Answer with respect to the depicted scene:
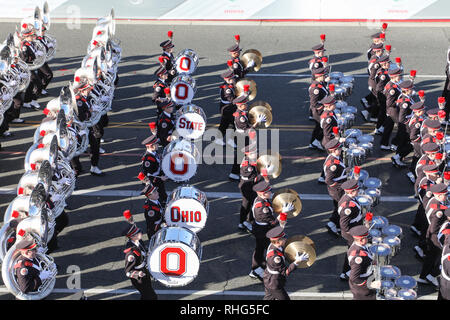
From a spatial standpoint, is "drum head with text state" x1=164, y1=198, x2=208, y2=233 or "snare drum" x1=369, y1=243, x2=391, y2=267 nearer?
"snare drum" x1=369, y1=243, x2=391, y2=267

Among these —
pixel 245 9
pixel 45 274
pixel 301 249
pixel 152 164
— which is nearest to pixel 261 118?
pixel 152 164

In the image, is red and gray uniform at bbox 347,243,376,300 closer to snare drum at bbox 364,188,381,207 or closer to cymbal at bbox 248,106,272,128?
snare drum at bbox 364,188,381,207

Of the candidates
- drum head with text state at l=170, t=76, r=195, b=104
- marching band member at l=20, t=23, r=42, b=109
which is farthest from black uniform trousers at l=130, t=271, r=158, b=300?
marching band member at l=20, t=23, r=42, b=109

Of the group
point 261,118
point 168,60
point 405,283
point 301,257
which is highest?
point 168,60

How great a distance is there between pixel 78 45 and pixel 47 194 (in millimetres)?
11420

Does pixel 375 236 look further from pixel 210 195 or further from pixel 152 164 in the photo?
pixel 152 164

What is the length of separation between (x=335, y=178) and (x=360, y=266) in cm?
295

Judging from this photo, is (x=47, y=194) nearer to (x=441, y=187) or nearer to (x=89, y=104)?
(x=89, y=104)

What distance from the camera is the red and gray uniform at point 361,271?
1203cm

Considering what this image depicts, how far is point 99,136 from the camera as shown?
17359 millimetres

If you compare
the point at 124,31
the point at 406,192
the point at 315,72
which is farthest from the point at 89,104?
the point at 124,31

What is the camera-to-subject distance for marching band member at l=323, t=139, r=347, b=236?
14625mm

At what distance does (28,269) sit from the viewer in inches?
472

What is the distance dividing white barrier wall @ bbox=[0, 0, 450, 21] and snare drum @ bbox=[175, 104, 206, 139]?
32.3 ft
